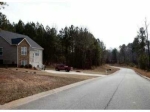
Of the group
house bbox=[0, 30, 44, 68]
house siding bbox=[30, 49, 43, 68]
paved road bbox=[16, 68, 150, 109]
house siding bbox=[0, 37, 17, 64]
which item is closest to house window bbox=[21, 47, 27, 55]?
house bbox=[0, 30, 44, 68]

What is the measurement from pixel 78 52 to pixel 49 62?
10485 mm

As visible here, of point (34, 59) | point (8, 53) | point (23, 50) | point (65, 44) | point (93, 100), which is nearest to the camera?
point (93, 100)

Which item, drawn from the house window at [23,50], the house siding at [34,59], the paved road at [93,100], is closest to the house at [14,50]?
the house window at [23,50]

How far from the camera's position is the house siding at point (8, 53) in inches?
1738

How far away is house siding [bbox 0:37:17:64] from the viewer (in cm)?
4416

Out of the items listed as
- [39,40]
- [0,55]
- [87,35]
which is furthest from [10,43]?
Result: [87,35]

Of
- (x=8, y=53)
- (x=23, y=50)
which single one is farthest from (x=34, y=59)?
(x=8, y=53)

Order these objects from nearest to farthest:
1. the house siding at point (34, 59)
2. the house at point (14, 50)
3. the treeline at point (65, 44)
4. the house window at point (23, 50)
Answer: the house at point (14, 50), the house window at point (23, 50), the house siding at point (34, 59), the treeline at point (65, 44)

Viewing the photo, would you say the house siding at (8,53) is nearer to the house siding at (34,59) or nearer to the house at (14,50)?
the house at (14,50)

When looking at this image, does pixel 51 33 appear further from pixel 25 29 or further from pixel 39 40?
pixel 25 29

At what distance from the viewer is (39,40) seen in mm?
78000

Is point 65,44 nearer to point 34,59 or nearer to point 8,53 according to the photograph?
point 34,59

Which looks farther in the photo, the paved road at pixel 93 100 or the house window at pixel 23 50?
the house window at pixel 23 50

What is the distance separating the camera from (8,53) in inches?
1757
